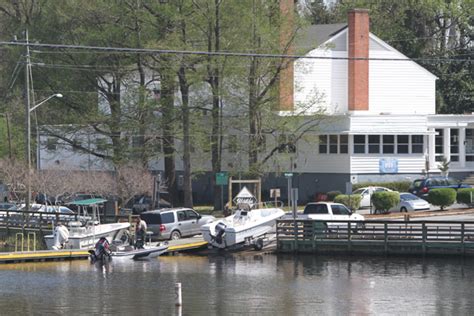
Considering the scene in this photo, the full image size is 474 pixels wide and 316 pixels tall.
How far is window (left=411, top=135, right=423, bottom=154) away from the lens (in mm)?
77062

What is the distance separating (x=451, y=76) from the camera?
9694 centimetres

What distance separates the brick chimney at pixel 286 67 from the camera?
68.4 metres

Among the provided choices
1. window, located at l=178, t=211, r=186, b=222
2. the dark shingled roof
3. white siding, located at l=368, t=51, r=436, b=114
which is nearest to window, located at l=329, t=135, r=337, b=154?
white siding, located at l=368, t=51, r=436, b=114

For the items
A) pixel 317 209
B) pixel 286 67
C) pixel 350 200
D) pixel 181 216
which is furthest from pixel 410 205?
pixel 181 216

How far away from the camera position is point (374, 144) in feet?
247

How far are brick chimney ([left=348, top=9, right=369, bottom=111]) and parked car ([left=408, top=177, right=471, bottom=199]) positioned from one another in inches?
345

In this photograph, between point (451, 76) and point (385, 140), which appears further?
point (451, 76)

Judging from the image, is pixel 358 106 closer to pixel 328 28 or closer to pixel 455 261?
pixel 328 28

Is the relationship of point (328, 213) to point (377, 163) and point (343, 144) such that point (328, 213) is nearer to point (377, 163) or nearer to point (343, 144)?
point (343, 144)

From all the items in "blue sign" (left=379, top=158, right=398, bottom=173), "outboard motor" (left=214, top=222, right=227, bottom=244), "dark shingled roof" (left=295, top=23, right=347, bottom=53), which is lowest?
"outboard motor" (left=214, top=222, right=227, bottom=244)

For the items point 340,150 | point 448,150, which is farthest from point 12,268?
point 448,150

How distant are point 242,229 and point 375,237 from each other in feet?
19.5

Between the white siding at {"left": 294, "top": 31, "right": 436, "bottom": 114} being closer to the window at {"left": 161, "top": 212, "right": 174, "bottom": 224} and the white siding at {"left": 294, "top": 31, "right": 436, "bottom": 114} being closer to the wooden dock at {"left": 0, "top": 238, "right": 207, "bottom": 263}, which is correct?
the window at {"left": 161, "top": 212, "right": 174, "bottom": 224}

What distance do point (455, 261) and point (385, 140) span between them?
95.4ft
